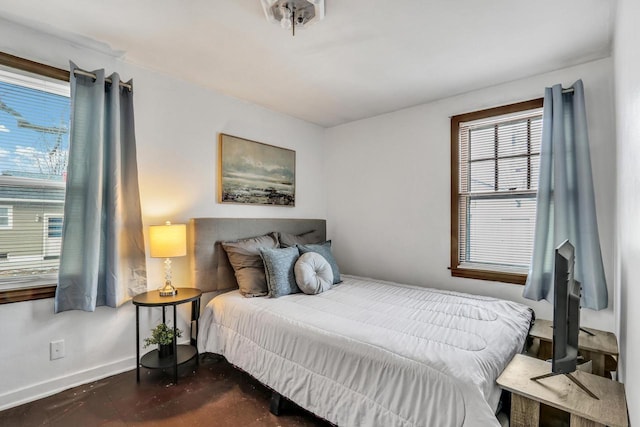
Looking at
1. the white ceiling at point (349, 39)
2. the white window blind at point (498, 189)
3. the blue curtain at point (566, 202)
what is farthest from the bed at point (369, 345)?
the white ceiling at point (349, 39)

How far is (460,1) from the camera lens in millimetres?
1709

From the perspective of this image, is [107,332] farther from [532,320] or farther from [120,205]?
[532,320]

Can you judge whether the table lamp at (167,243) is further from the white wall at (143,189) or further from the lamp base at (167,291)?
the white wall at (143,189)

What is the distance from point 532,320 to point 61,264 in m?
3.38

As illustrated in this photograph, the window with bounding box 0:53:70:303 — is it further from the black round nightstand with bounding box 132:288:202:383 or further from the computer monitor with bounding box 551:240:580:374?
the computer monitor with bounding box 551:240:580:374

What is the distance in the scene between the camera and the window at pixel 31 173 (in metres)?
1.96

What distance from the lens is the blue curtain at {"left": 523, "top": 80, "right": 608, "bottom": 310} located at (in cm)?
222

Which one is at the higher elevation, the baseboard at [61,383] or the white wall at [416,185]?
the white wall at [416,185]

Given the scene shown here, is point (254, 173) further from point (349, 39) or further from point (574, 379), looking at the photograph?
point (574, 379)

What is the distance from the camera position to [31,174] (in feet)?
6.73

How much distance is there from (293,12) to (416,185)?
81.7 inches

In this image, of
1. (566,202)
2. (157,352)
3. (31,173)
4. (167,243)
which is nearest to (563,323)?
(566,202)

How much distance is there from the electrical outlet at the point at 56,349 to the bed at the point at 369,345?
36.0 inches

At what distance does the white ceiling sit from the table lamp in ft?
4.30
